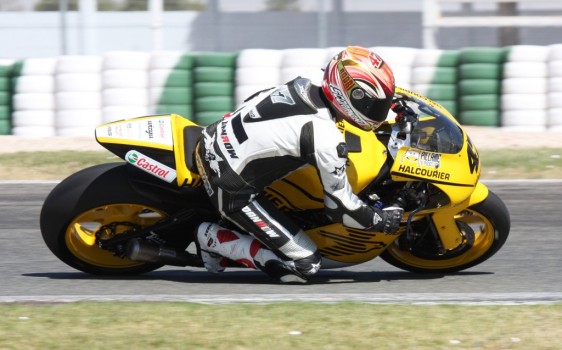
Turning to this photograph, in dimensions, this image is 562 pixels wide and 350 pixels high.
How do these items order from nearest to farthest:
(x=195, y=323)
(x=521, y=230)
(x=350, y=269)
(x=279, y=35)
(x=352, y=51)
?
(x=195, y=323), (x=352, y=51), (x=350, y=269), (x=521, y=230), (x=279, y=35)

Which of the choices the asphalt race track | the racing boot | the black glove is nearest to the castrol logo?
the racing boot

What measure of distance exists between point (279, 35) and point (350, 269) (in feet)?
37.8

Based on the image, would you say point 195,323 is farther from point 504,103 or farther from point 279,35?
point 279,35

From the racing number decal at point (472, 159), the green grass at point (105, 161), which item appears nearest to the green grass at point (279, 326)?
the racing number decal at point (472, 159)

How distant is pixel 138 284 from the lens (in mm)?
6543

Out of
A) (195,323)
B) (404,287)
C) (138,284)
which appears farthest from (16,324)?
(404,287)

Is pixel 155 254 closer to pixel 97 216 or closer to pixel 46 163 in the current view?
pixel 97 216

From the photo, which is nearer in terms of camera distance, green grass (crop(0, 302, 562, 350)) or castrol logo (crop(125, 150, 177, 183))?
green grass (crop(0, 302, 562, 350))

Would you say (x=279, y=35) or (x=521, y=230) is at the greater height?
(x=279, y=35)

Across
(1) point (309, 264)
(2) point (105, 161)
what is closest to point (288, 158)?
(1) point (309, 264)

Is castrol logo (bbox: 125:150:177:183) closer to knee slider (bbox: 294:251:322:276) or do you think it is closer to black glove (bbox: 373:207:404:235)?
knee slider (bbox: 294:251:322:276)

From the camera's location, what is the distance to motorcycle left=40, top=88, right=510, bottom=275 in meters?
6.15

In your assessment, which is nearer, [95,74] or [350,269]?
[350,269]

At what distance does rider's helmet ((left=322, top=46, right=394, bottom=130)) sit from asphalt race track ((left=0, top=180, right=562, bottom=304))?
1.01 meters
